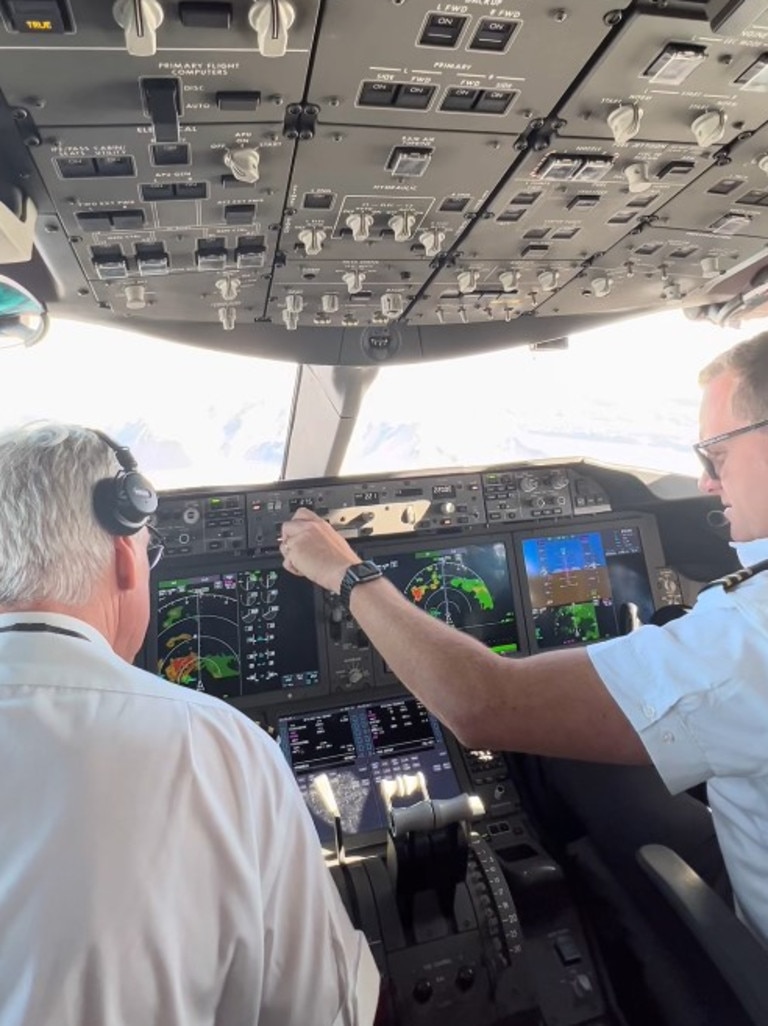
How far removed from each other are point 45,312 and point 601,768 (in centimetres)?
215

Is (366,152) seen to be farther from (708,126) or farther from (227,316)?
(227,316)

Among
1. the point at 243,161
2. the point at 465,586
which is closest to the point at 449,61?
the point at 243,161

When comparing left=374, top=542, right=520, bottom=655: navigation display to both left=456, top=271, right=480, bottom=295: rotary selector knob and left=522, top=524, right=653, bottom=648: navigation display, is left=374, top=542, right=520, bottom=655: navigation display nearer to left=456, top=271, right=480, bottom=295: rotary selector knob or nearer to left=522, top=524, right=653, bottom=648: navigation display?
left=522, top=524, right=653, bottom=648: navigation display

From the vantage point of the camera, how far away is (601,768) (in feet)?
6.57

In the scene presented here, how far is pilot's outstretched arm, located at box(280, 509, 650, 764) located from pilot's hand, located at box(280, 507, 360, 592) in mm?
348

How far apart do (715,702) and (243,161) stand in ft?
4.45

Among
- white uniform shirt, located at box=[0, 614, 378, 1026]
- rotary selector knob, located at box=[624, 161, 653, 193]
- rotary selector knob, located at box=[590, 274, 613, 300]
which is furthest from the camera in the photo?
rotary selector knob, located at box=[590, 274, 613, 300]

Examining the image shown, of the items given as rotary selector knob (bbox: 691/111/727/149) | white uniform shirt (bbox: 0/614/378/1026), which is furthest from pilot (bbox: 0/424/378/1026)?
rotary selector knob (bbox: 691/111/727/149)

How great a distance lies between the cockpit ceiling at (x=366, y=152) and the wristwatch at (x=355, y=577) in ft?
2.84

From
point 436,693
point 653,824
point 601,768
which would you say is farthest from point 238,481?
point 653,824

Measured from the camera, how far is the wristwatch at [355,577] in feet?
5.41

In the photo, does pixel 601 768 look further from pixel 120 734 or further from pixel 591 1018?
pixel 120 734

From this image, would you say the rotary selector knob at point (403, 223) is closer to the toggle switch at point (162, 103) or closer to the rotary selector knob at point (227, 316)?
the toggle switch at point (162, 103)

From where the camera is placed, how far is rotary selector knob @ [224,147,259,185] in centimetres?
138
